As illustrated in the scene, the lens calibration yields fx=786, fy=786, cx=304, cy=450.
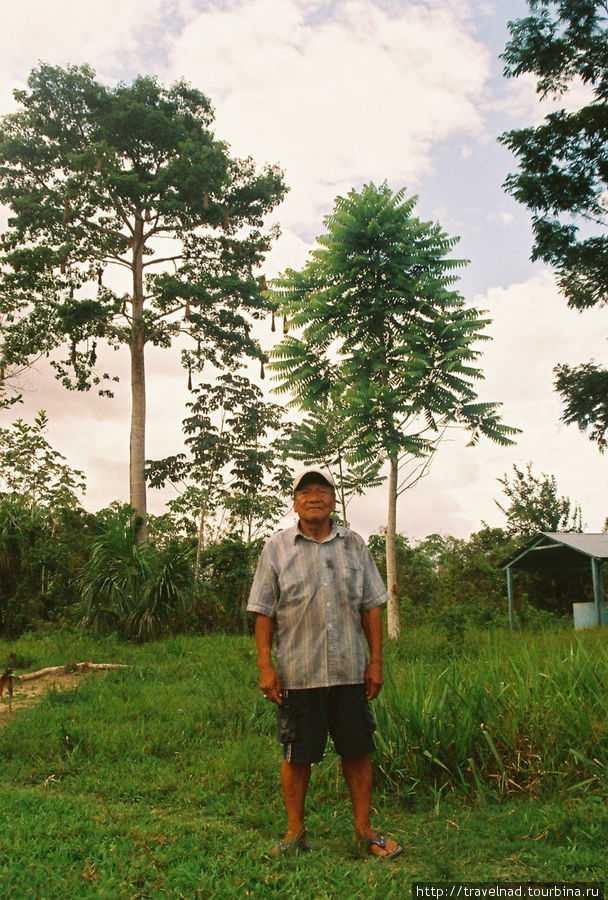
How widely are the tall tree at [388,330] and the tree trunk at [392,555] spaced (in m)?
0.02

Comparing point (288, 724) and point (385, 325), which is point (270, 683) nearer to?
point (288, 724)

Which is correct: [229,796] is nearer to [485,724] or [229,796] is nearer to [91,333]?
[485,724]

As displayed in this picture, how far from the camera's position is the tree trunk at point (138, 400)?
2030cm

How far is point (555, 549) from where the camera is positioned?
21.5m

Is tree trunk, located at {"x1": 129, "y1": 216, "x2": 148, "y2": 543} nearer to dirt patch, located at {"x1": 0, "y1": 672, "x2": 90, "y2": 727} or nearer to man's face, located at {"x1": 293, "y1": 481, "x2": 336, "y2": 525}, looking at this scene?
dirt patch, located at {"x1": 0, "y1": 672, "x2": 90, "y2": 727}

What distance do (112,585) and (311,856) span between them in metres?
11.0

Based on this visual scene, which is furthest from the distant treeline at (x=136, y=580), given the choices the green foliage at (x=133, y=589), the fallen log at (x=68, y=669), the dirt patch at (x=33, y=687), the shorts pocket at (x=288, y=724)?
the shorts pocket at (x=288, y=724)

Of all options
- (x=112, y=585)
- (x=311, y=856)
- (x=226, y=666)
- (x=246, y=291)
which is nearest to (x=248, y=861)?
(x=311, y=856)

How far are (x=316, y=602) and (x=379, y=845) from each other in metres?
1.34

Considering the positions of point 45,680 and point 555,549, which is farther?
point 555,549

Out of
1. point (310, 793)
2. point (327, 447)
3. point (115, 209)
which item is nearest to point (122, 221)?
point (115, 209)

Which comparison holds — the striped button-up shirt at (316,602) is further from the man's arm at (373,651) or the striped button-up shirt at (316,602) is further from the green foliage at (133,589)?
the green foliage at (133,589)

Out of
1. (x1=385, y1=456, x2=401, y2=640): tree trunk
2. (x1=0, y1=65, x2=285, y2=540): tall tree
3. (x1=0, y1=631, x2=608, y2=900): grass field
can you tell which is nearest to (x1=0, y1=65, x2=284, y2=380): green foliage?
(x1=0, y1=65, x2=285, y2=540): tall tree

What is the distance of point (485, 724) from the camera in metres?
5.48
